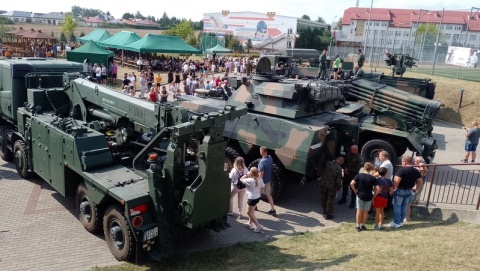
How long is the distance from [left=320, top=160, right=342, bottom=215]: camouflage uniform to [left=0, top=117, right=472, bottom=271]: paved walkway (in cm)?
38

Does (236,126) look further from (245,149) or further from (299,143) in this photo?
(299,143)

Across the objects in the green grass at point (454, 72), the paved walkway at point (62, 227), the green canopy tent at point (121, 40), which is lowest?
the paved walkway at point (62, 227)

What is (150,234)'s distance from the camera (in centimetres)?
635

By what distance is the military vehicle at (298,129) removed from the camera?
9.47 meters

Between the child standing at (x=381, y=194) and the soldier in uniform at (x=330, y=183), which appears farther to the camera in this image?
the soldier in uniform at (x=330, y=183)

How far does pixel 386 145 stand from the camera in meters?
11.6

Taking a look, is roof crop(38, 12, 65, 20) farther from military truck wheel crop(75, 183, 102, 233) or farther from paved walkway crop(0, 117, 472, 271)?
military truck wheel crop(75, 183, 102, 233)

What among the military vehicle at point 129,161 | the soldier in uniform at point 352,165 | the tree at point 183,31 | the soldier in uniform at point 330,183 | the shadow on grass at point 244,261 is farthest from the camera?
the tree at point 183,31

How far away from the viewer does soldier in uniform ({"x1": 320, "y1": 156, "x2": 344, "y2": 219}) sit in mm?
8875

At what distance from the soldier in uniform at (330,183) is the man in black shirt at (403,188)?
3.88 ft

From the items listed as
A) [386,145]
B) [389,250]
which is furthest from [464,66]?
[389,250]

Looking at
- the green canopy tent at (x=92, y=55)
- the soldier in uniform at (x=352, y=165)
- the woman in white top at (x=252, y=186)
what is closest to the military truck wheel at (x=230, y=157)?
the woman in white top at (x=252, y=186)

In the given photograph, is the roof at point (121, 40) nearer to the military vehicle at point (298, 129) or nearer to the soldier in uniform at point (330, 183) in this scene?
the military vehicle at point (298, 129)

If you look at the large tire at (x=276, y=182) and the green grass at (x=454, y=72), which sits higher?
the green grass at (x=454, y=72)
